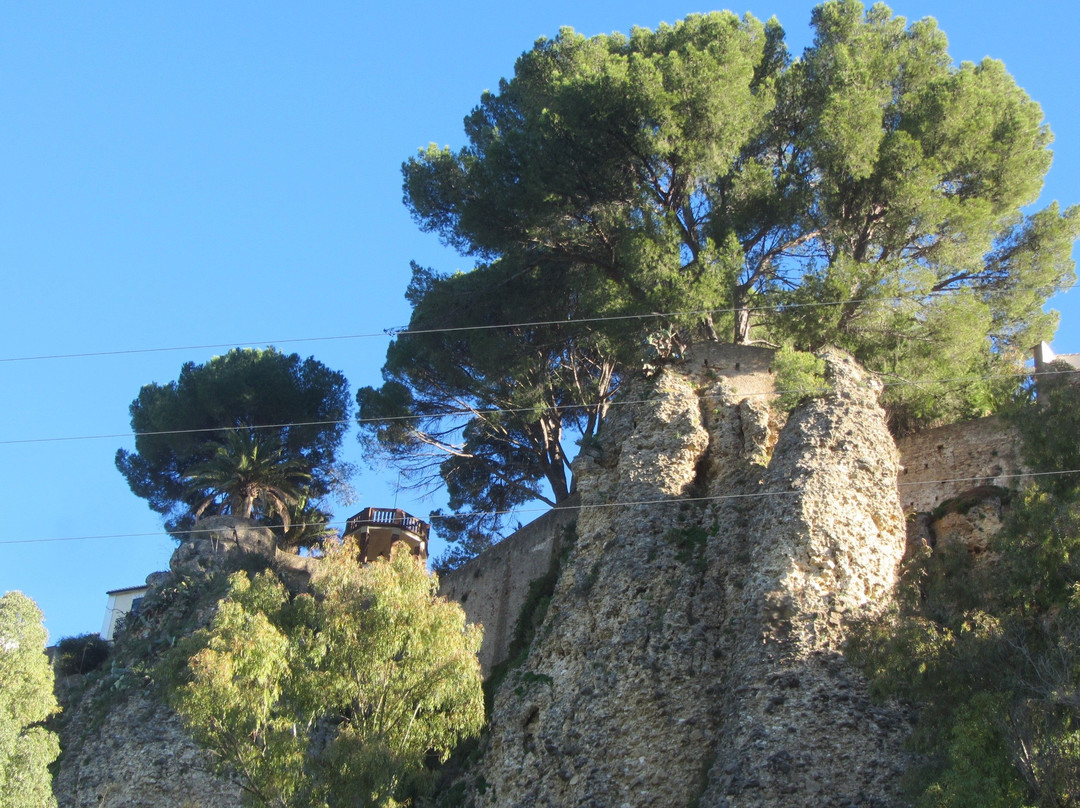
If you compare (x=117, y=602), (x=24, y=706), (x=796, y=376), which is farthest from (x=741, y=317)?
(x=117, y=602)

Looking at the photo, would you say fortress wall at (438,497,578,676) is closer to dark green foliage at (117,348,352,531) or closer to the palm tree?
the palm tree

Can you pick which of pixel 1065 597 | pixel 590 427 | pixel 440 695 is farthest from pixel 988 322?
pixel 440 695

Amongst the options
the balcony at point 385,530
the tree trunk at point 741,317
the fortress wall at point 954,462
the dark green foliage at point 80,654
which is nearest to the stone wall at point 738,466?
the fortress wall at point 954,462

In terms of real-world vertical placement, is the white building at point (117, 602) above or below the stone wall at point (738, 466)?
above

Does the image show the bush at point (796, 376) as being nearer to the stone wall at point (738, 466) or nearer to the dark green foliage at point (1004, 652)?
the stone wall at point (738, 466)

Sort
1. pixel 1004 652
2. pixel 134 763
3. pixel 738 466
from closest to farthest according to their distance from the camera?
pixel 1004 652 < pixel 738 466 < pixel 134 763

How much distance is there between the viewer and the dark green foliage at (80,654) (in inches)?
1166

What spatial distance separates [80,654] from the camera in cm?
3020

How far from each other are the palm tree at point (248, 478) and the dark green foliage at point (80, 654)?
4141mm

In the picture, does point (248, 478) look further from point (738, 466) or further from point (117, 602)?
point (738, 466)

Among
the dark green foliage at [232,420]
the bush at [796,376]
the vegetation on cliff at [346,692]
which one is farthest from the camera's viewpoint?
the dark green foliage at [232,420]

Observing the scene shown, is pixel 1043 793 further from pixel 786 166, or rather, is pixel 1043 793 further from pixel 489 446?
pixel 489 446

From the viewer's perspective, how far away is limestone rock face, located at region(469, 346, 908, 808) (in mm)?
15367

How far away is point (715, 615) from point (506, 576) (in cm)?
796
